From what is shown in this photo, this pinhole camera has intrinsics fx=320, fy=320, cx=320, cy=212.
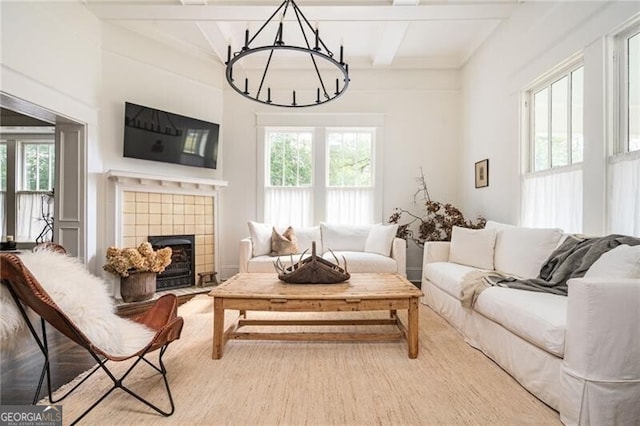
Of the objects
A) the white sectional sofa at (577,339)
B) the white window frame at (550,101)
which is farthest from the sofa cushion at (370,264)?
the white window frame at (550,101)

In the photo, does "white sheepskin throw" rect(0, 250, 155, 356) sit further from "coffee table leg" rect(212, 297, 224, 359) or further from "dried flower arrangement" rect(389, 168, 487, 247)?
"dried flower arrangement" rect(389, 168, 487, 247)

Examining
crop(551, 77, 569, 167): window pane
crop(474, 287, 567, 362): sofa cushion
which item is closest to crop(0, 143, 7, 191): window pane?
crop(474, 287, 567, 362): sofa cushion

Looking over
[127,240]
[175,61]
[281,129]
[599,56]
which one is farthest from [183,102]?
[599,56]

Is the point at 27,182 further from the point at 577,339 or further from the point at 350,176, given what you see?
the point at 577,339

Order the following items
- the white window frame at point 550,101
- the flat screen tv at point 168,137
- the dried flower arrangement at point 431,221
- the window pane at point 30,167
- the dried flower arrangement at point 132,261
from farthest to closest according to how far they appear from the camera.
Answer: the window pane at point 30,167
the dried flower arrangement at point 431,221
the flat screen tv at point 168,137
the dried flower arrangement at point 132,261
the white window frame at point 550,101

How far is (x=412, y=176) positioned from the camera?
4.89 metres

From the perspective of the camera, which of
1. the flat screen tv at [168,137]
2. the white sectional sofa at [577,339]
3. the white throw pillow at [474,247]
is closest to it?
the white sectional sofa at [577,339]

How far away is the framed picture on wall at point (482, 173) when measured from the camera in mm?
4059

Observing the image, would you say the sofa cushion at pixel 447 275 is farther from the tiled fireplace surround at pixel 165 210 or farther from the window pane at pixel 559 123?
the tiled fireplace surround at pixel 165 210

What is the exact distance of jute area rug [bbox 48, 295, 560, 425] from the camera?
5.16ft

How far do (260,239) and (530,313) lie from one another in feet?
10.0

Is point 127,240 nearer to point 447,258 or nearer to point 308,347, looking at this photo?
point 308,347

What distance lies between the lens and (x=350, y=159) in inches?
195

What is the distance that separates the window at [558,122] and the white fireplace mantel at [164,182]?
3914mm
